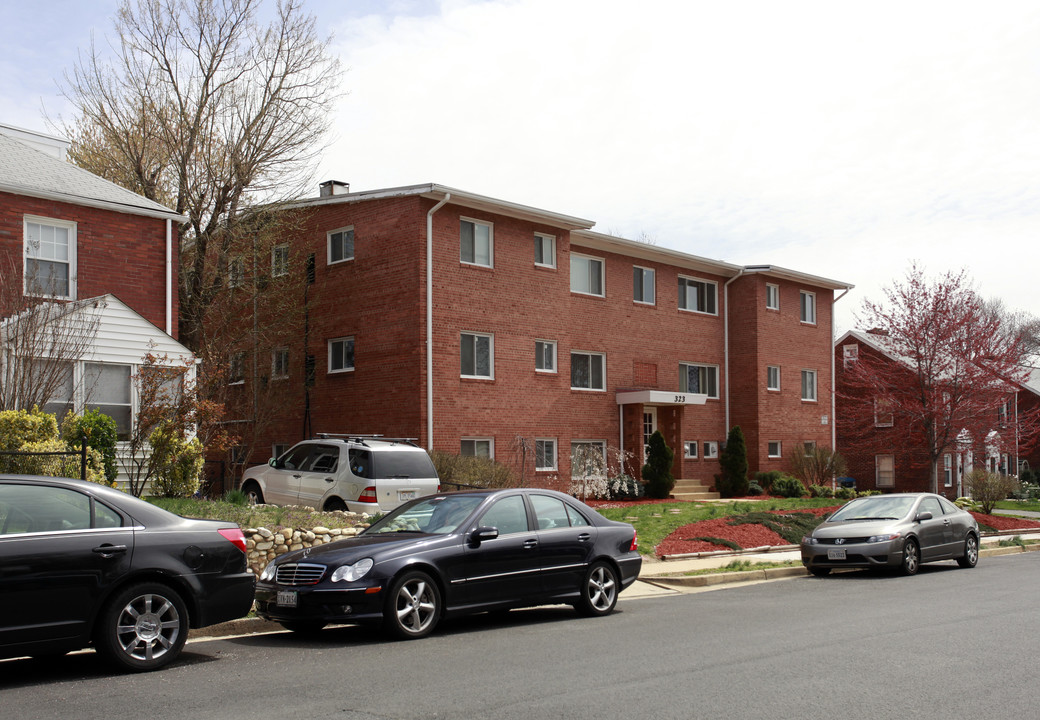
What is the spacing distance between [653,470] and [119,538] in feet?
73.6

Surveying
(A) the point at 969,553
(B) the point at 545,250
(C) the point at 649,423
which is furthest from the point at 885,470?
(A) the point at 969,553

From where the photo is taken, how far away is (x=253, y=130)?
82.1 ft

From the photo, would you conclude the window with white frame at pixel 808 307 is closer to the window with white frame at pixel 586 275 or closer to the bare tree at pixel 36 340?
the window with white frame at pixel 586 275

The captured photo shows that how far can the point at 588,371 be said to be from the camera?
29641 mm

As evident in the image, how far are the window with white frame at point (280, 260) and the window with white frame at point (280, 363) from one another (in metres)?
2.04

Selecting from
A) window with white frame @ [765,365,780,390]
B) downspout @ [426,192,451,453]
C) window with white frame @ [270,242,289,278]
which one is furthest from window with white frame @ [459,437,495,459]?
window with white frame @ [765,365,780,390]

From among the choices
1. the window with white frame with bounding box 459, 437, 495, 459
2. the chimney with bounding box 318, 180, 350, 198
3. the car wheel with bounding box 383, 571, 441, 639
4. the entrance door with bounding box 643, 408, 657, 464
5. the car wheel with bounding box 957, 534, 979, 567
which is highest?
the chimney with bounding box 318, 180, 350, 198

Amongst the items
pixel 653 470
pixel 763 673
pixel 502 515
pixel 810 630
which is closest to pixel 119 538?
pixel 502 515

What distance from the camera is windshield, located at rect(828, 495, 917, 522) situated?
16.7 meters

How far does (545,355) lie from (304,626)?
18.0 metres

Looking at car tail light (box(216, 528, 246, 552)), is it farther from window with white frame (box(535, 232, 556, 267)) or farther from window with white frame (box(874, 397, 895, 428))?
window with white frame (box(874, 397, 895, 428))

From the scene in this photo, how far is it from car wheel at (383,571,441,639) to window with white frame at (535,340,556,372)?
17.7 meters

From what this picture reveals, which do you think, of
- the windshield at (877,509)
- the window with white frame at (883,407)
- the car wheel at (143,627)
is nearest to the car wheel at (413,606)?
the car wheel at (143,627)

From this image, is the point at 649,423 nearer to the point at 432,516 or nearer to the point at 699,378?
the point at 699,378
